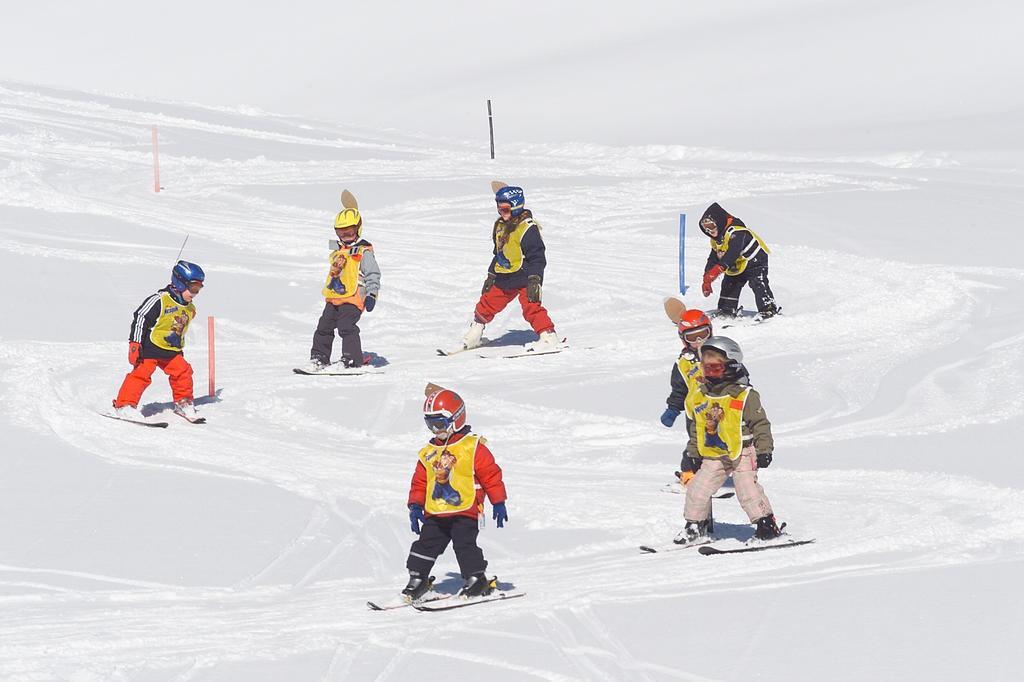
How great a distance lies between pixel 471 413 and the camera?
12.8 m

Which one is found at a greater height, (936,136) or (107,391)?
(936,136)

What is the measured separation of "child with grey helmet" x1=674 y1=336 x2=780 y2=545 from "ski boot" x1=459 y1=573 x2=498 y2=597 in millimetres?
1446

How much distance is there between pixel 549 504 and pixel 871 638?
12.0ft

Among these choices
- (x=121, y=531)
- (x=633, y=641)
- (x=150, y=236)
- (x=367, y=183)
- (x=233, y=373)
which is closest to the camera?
(x=633, y=641)

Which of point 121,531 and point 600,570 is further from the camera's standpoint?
point 121,531

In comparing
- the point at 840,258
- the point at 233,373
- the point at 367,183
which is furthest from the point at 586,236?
the point at 233,373

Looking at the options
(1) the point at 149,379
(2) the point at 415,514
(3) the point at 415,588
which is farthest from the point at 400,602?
(1) the point at 149,379

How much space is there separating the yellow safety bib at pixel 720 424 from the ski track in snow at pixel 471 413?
670mm

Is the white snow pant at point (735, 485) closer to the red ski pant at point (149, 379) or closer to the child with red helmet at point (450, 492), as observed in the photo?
the child with red helmet at point (450, 492)

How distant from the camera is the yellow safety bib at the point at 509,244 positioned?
48.3 ft

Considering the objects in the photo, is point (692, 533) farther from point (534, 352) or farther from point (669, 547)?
point (534, 352)

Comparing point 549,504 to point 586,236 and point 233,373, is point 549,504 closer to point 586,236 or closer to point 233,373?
point 233,373

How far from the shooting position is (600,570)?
8.37 m

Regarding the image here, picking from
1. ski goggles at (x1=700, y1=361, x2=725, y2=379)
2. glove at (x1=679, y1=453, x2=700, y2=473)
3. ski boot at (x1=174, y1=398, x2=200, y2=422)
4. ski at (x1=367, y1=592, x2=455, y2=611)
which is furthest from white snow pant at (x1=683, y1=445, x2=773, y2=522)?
ski boot at (x1=174, y1=398, x2=200, y2=422)
